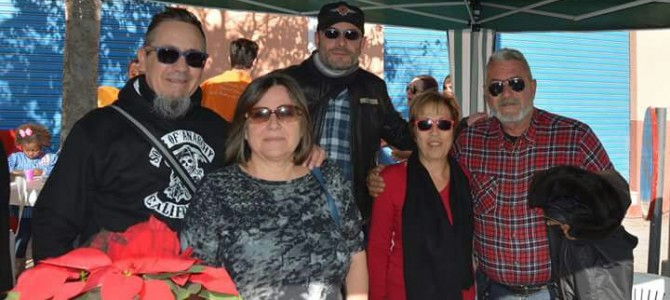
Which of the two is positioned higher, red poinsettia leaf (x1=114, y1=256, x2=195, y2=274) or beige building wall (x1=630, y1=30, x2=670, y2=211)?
beige building wall (x1=630, y1=30, x2=670, y2=211)

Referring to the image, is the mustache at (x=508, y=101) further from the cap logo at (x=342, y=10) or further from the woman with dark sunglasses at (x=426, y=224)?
the cap logo at (x=342, y=10)

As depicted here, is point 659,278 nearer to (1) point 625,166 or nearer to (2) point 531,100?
(2) point 531,100

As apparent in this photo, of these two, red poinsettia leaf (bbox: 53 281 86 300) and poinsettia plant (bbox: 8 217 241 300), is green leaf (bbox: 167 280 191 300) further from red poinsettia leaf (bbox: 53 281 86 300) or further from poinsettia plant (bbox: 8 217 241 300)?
red poinsettia leaf (bbox: 53 281 86 300)

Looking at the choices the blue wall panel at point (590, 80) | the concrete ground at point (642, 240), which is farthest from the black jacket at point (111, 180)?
the blue wall panel at point (590, 80)

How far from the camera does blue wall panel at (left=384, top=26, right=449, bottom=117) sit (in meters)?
12.4

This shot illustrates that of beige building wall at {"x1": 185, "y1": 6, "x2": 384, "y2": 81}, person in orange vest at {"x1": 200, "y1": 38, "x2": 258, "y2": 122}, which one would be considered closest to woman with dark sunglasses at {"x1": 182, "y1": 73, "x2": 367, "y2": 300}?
person in orange vest at {"x1": 200, "y1": 38, "x2": 258, "y2": 122}

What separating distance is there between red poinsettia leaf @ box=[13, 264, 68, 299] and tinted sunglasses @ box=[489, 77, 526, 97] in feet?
7.82

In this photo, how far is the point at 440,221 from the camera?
3.07 metres

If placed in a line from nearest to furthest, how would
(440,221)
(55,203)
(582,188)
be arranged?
(55,203), (582,188), (440,221)

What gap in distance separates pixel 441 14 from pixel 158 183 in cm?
438

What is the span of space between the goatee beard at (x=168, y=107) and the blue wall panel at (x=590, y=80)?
1192cm

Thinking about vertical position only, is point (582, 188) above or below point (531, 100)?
below

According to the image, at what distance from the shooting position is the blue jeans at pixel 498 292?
3041 mm

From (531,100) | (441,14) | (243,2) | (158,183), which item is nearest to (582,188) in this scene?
(531,100)
